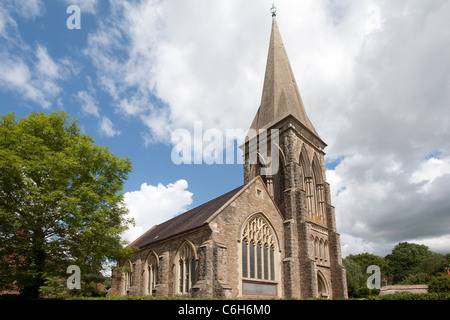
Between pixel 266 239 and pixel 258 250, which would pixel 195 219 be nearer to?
pixel 258 250

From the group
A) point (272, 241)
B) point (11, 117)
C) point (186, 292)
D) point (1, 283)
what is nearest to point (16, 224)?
point (1, 283)

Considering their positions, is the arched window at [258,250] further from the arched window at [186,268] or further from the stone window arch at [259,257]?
the arched window at [186,268]

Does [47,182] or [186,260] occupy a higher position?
[47,182]

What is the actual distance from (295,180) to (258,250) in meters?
7.39

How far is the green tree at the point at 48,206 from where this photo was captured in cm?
1471

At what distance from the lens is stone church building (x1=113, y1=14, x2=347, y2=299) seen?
18.8 metres

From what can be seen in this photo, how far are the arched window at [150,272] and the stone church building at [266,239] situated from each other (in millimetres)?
79

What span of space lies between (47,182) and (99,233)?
3.78 meters

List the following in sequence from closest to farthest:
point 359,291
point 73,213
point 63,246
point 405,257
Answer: point 73,213, point 63,246, point 359,291, point 405,257

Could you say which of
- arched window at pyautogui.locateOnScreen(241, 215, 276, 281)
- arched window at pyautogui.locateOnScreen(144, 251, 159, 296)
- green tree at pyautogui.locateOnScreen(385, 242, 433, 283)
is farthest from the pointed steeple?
green tree at pyautogui.locateOnScreen(385, 242, 433, 283)

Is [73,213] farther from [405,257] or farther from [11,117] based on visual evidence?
[405,257]

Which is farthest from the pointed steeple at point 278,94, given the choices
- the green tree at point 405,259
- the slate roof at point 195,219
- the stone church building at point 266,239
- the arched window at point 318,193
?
the green tree at point 405,259

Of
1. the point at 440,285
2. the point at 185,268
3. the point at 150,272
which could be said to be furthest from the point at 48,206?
the point at 440,285
